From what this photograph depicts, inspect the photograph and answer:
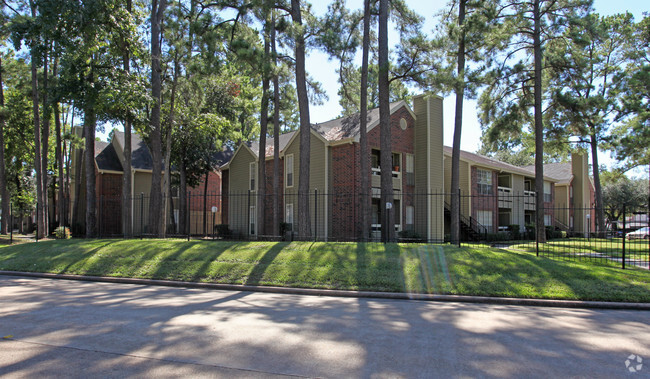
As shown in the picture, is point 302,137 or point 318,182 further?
point 318,182

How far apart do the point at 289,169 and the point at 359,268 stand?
1474 cm

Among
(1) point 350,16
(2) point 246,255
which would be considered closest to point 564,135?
(1) point 350,16

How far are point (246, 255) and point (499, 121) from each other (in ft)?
56.6

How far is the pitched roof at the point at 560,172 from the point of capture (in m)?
38.9

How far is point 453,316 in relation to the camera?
745 cm

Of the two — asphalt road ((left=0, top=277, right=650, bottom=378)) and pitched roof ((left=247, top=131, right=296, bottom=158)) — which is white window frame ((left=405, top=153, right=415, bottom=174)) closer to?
pitched roof ((left=247, top=131, right=296, bottom=158))

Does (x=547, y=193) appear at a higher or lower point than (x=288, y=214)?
higher

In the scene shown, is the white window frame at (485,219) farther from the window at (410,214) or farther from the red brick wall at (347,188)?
the red brick wall at (347,188)

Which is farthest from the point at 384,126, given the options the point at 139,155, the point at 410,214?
the point at 139,155

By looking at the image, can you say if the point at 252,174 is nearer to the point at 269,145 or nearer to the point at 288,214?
the point at 269,145

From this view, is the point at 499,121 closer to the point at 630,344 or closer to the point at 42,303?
the point at 630,344

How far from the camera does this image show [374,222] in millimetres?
22438

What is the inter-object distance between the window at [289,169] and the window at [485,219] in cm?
1343

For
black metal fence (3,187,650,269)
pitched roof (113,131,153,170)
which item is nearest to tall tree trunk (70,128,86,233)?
black metal fence (3,187,650,269)
